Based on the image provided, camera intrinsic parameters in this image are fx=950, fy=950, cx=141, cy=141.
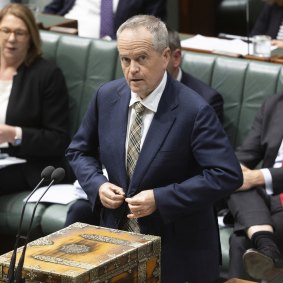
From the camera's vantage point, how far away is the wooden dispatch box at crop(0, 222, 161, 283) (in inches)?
94.6

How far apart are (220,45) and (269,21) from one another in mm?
658

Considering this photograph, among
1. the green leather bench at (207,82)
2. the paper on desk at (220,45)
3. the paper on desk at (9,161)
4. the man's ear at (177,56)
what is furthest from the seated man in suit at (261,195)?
the paper on desk at (9,161)

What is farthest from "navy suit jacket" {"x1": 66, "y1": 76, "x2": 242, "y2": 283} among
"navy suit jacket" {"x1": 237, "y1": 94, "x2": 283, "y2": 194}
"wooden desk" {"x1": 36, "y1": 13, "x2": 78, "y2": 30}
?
"wooden desk" {"x1": 36, "y1": 13, "x2": 78, "y2": 30}

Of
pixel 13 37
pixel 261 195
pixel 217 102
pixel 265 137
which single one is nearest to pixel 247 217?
pixel 261 195

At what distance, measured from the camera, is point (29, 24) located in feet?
15.1

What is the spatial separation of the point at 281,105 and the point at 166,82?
111cm

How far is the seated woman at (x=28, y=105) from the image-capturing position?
4562 mm

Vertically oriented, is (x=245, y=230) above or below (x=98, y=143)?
below

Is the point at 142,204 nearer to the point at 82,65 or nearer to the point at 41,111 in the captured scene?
the point at 41,111

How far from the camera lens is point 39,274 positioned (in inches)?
95.1

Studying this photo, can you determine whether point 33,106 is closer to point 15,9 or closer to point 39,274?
point 15,9

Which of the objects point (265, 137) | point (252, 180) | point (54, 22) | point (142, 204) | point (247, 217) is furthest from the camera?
point (54, 22)

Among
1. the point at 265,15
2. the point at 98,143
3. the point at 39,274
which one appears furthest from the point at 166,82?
the point at 265,15

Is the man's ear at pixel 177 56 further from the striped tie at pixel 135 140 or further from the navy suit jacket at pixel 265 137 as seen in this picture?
the striped tie at pixel 135 140
